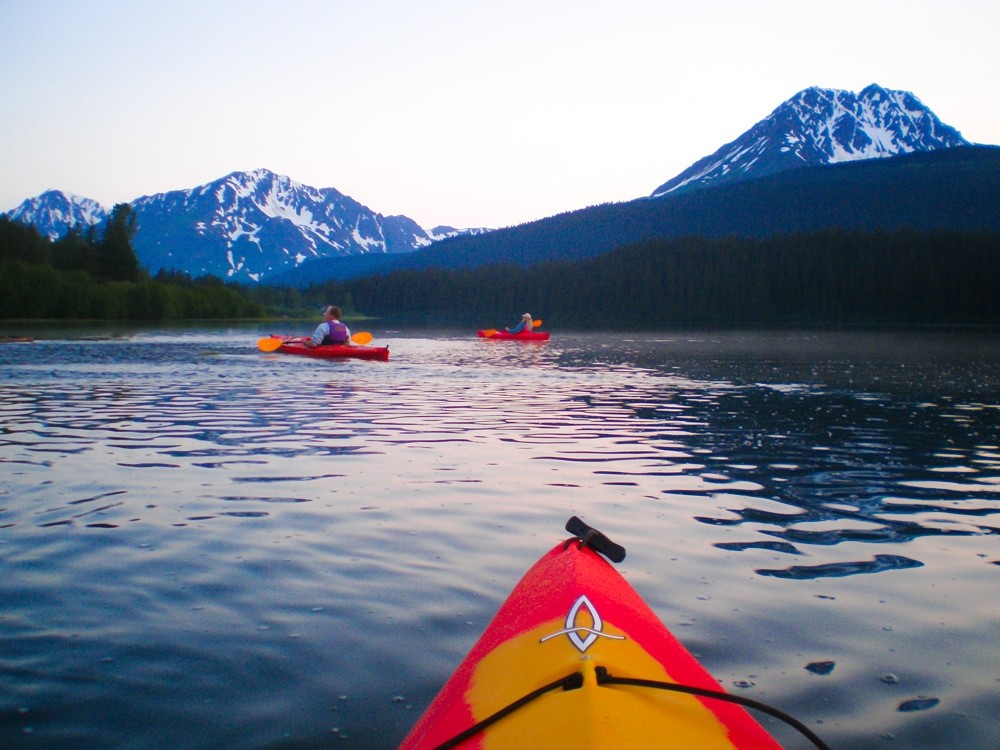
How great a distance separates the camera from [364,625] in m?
5.79

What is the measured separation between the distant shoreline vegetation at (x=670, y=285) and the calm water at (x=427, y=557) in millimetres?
84541

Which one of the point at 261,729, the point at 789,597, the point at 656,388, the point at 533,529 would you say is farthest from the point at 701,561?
the point at 656,388

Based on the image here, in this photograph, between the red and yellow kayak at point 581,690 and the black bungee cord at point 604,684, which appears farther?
the black bungee cord at point 604,684

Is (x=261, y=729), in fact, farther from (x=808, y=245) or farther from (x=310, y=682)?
(x=808, y=245)

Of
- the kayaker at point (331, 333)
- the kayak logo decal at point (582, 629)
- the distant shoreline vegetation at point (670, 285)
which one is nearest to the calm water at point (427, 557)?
the kayak logo decal at point (582, 629)

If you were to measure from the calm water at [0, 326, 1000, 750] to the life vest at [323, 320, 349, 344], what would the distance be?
46.0 ft

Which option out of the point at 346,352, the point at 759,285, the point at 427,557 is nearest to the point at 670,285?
the point at 759,285

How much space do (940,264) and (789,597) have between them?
121461 mm

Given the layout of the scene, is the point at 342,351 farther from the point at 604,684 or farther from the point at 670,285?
the point at 670,285

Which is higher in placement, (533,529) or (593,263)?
(593,263)

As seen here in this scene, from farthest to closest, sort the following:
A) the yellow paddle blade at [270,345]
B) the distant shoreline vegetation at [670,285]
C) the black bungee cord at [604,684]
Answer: the distant shoreline vegetation at [670,285] → the yellow paddle blade at [270,345] → the black bungee cord at [604,684]

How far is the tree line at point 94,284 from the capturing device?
95438 millimetres

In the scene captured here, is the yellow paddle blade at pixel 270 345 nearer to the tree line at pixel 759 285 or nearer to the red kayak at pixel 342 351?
the red kayak at pixel 342 351

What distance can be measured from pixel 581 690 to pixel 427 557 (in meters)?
4.38
